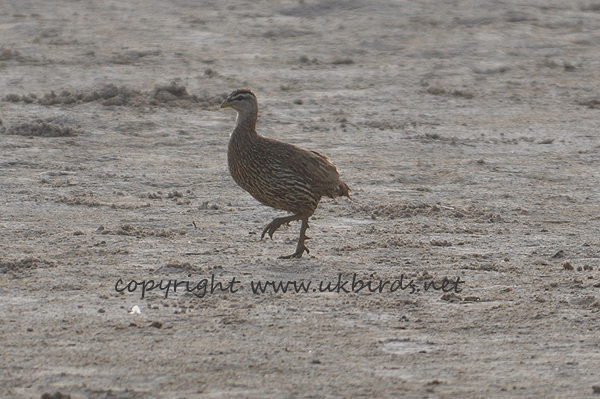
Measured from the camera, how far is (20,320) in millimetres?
7027

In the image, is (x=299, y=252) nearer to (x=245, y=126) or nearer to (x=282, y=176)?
(x=282, y=176)

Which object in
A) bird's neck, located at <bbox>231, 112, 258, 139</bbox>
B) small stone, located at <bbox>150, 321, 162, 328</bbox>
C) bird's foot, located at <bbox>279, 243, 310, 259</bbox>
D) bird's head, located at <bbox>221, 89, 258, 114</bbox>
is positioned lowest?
bird's foot, located at <bbox>279, 243, 310, 259</bbox>

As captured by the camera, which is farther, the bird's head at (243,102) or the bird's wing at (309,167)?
the bird's head at (243,102)

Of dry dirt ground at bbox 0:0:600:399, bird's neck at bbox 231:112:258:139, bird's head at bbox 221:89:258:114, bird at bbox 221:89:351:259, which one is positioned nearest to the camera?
dry dirt ground at bbox 0:0:600:399

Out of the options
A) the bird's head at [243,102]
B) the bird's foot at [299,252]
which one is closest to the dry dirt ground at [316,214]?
the bird's foot at [299,252]

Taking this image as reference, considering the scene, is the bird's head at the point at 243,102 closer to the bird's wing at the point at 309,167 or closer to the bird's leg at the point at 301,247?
the bird's wing at the point at 309,167

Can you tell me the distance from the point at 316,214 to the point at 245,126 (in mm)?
1344

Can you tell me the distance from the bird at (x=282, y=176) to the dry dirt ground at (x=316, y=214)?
0.37 m

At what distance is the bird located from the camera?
27.8 feet

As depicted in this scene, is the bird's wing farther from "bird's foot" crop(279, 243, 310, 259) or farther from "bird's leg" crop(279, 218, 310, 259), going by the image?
"bird's foot" crop(279, 243, 310, 259)

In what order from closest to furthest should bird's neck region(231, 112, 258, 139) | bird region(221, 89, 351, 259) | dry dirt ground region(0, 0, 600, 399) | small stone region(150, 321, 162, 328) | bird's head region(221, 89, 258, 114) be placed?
1. dry dirt ground region(0, 0, 600, 399)
2. small stone region(150, 321, 162, 328)
3. bird region(221, 89, 351, 259)
4. bird's neck region(231, 112, 258, 139)
5. bird's head region(221, 89, 258, 114)

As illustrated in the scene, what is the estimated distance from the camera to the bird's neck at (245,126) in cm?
878

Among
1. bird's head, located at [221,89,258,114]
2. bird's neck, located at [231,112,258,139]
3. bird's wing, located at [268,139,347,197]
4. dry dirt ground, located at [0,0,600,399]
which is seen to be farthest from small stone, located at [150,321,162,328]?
bird's head, located at [221,89,258,114]

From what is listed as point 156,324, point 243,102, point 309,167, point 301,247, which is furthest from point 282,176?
point 156,324
